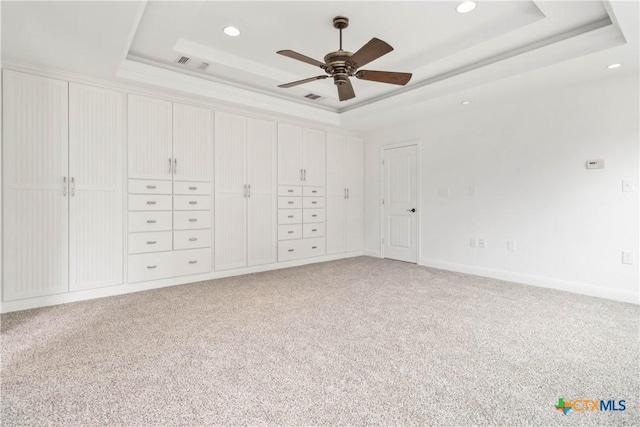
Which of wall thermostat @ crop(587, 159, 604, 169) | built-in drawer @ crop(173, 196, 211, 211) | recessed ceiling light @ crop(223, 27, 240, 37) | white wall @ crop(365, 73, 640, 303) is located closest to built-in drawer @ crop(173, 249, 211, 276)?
built-in drawer @ crop(173, 196, 211, 211)

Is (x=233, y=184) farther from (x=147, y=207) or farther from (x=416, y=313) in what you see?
(x=416, y=313)

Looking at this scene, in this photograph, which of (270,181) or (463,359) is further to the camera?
(270,181)

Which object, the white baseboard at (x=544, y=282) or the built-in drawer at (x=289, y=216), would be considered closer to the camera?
the white baseboard at (x=544, y=282)

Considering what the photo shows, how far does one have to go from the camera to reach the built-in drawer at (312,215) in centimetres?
519

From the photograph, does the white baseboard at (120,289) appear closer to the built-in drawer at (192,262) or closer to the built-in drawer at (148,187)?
the built-in drawer at (192,262)

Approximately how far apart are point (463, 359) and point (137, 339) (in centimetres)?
225

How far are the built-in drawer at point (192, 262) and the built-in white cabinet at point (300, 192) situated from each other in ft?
3.72

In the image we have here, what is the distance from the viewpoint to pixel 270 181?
15.5 ft

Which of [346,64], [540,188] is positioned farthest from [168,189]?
[540,188]

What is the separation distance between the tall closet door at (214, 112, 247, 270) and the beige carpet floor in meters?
1.03

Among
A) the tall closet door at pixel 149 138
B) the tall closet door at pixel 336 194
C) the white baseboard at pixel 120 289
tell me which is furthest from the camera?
the tall closet door at pixel 336 194

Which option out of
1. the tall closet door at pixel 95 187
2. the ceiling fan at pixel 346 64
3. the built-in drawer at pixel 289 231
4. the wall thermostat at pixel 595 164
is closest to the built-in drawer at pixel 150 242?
the tall closet door at pixel 95 187

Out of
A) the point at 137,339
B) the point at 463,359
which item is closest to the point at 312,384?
the point at 463,359

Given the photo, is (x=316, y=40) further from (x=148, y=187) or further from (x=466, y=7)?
(x=148, y=187)
